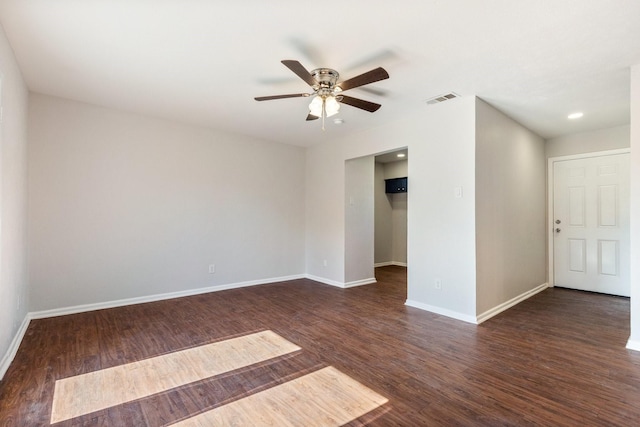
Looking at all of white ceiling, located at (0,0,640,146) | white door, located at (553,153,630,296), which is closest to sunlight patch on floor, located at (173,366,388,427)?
white ceiling, located at (0,0,640,146)

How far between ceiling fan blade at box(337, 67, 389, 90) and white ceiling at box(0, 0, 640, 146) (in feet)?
0.78

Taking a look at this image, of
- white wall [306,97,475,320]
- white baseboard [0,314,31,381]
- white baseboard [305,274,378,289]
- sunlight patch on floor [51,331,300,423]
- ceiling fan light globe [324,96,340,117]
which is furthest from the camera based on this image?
white baseboard [305,274,378,289]

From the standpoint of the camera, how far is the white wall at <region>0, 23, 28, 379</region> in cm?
230

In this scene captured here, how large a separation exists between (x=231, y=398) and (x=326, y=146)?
435cm

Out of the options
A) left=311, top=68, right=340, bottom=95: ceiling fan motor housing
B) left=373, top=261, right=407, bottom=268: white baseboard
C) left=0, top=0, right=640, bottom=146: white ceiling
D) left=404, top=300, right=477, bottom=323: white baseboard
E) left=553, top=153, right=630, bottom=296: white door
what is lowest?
left=373, top=261, right=407, bottom=268: white baseboard

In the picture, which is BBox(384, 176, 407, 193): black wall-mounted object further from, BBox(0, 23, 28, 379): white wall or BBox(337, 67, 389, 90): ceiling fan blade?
BBox(0, 23, 28, 379): white wall

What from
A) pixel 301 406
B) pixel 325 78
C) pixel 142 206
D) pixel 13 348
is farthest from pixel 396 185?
pixel 13 348

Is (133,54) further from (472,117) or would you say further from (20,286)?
(472,117)

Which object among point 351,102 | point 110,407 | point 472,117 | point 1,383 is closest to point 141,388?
point 110,407

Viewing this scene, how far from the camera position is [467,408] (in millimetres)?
1894

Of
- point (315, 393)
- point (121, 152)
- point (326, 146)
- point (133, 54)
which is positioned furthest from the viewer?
point (326, 146)

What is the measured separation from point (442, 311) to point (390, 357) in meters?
1.42

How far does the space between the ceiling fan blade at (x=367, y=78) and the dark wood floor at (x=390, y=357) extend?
7.42 feet

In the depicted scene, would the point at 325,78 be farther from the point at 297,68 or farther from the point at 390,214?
the point at 390,214
